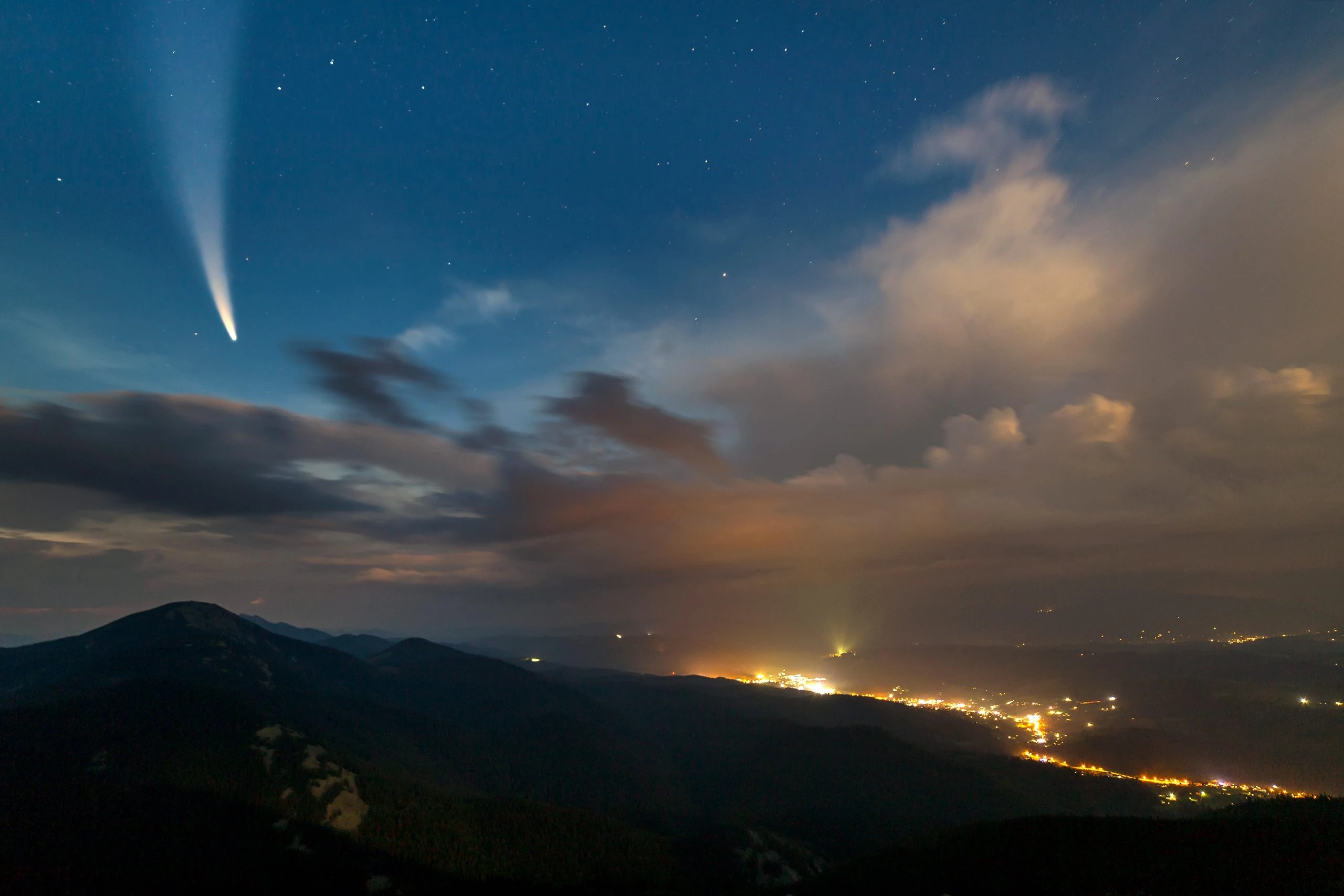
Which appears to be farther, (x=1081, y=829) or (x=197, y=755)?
(x=197, y=755)

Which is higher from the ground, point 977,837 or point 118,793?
point 118,793

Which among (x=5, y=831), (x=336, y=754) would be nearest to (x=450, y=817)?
(x=336, y=754)

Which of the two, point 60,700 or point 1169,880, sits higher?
point 60,700

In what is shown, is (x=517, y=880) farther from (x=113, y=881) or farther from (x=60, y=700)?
(x=60, y=700)

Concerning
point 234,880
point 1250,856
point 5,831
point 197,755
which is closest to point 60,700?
point 197,755

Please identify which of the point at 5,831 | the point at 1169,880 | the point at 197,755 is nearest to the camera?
the point at 1169,880

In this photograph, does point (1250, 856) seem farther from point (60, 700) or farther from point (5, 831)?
point (60, 700)

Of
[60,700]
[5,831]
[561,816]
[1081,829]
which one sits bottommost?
[561,816]

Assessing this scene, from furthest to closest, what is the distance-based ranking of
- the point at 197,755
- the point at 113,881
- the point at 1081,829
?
the point at 197,755, the point at 1081,829, the point at 113,881

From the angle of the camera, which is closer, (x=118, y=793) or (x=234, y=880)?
(x=234, y=880)
